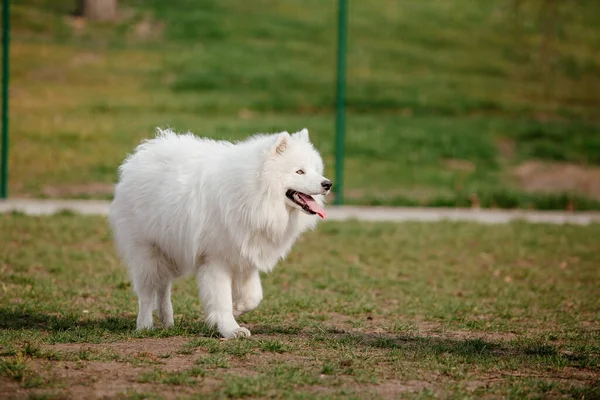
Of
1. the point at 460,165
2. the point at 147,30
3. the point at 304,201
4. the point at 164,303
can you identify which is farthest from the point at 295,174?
the point at 147,30

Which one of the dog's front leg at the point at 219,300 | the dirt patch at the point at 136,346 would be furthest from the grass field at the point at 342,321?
the dog's front leg at the point at 219,300

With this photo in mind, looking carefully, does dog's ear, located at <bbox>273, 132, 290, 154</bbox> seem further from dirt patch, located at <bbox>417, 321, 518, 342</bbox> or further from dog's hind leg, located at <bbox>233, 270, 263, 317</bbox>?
dirt patch, located at <bbox>417, 321, 518, 342</bbox>

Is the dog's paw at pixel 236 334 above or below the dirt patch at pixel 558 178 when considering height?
above

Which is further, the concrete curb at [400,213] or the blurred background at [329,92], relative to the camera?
the blurred background at [329,92]

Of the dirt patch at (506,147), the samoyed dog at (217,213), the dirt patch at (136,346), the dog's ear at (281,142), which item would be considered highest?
the dog's ear at (281,142)

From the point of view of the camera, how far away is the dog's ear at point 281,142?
6828mm

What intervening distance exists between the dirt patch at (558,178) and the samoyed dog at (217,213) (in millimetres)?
11797

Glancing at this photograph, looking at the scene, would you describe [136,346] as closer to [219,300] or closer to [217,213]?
[219,300]

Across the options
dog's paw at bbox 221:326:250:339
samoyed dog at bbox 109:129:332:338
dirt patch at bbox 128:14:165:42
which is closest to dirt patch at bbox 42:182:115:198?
dirt patch at bbox 128:14:165:42

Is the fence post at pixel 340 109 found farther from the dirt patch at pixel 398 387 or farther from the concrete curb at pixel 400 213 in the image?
the dirt patch at pixel 398 387

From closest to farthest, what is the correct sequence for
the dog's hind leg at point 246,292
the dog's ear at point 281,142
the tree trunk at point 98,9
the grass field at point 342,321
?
the grass field at point 342,321 < the dog's ear at point 281,142 < the dog's hind leg at point 246,292 < the tree trunk at point 98,9

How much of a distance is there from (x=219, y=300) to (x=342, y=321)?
1669 millimetres

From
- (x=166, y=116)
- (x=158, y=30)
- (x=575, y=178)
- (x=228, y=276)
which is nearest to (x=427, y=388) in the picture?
(x=228, y=276)

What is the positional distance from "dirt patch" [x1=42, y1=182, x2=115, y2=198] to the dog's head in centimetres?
938
